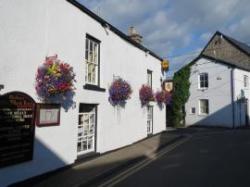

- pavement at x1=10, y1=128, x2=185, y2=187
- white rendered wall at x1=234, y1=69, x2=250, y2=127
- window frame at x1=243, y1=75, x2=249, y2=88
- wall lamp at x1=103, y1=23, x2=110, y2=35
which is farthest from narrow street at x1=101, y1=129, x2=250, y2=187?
window frame at x1=243, y1=75, x2=249, y2=88

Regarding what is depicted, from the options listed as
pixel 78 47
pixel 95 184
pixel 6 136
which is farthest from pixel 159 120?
pixel 6 136

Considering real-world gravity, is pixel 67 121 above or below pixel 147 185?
above

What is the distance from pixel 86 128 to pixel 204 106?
21.0m

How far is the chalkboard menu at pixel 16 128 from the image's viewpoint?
6.42 m

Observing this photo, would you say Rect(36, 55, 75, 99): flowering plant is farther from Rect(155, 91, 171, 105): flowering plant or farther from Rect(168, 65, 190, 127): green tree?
Rect(168, 65, 190, 127): green tree

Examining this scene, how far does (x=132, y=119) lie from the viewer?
14.6 metres

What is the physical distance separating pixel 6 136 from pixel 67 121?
99.9 inches

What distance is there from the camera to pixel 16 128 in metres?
6.79

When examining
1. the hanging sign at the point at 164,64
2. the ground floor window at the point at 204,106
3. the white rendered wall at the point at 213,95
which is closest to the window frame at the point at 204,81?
the white rendered wall at the point at 213,95

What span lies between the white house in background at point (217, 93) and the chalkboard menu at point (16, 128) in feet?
76.6

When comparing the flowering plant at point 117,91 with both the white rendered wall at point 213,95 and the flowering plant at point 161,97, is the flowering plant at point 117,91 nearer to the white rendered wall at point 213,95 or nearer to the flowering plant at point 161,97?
the flowering plant at point 161,97

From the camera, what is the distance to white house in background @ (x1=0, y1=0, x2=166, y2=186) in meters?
6.78

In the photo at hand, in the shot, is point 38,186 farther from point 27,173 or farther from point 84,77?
point 84,77

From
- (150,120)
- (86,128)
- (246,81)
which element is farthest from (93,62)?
(246,81)
